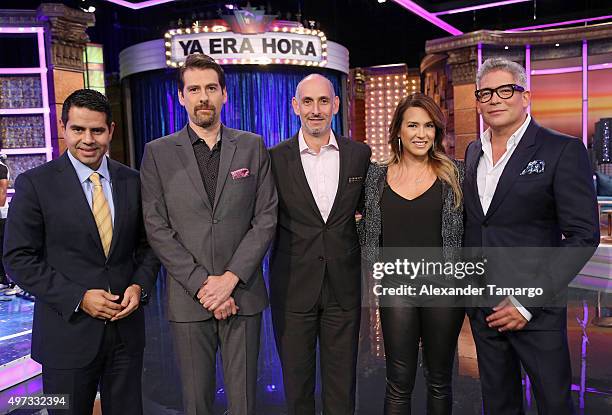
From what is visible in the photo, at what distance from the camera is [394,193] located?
2266mm

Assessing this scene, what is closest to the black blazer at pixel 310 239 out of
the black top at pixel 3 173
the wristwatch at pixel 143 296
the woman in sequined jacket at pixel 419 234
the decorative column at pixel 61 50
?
the woman in sequined jacket at pixel 419 234

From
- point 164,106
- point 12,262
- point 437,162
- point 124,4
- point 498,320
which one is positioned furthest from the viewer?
point 164,106

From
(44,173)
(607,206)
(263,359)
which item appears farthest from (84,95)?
(607,206)

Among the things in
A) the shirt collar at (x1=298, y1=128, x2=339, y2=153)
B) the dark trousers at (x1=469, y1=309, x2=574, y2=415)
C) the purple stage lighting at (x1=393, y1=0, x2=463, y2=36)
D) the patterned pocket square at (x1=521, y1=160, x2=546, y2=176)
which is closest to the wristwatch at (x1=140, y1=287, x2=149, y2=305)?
the shirt collar at (x1=298, y1=128, x2=339, y2=153)

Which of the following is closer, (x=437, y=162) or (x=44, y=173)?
(x=44, y=173)

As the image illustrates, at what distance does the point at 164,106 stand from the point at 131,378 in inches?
317

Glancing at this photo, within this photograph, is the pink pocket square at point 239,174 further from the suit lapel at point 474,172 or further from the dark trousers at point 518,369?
the dark trousers at point 518,369

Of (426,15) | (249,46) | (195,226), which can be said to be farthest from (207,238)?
(426,15)

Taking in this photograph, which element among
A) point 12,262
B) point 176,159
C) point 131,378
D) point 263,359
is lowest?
point 263,359

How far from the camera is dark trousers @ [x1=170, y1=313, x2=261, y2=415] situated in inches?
83.0

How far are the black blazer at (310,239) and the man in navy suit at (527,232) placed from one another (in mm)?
538

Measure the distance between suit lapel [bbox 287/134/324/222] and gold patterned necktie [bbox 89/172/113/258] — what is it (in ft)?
2.58

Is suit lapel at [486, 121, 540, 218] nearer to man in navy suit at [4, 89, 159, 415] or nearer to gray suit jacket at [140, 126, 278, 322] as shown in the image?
gray suit jacket at [140, 126, 278, 322]

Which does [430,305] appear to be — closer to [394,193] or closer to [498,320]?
[498,320]
